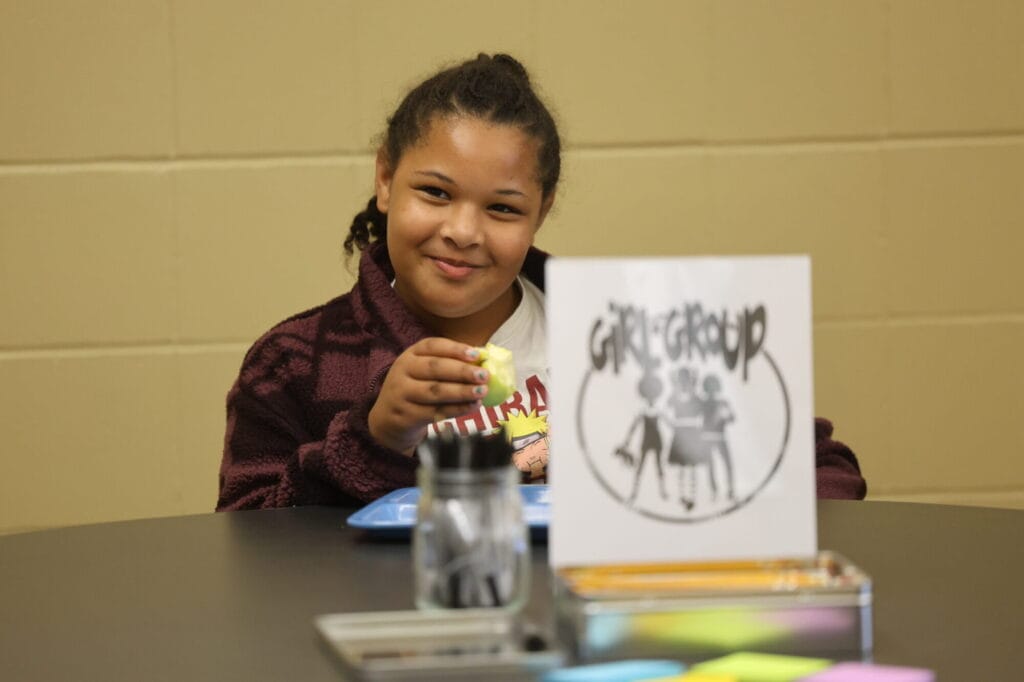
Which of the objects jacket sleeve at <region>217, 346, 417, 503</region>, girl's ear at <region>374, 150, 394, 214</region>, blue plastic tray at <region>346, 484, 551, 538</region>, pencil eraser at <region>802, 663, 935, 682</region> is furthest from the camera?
girl's ear at <region>374, 150, 394, 214</region>

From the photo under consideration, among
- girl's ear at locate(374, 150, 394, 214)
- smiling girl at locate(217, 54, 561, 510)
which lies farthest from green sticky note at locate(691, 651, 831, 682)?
girl's ear at locate(374, 150, 394, 214)

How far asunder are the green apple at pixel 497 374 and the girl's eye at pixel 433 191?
499 millimetres

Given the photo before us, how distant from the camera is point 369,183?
2674 millimetres

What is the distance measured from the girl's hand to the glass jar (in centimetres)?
38

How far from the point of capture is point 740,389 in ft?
2.77

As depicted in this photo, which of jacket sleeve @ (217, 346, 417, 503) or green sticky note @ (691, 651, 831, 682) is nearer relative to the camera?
green sticky note @ (691, 651, 831, 682)

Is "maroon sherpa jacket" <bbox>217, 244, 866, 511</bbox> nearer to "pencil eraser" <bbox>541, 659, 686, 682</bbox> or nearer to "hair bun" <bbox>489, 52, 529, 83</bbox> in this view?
"hair bun" <bbox>489, 52, 529, 83</bbox>

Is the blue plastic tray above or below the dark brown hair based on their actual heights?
below

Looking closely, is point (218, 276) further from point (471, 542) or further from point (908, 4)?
point (471, 542)

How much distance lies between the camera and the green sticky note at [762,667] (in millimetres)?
727

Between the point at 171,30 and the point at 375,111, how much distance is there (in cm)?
40

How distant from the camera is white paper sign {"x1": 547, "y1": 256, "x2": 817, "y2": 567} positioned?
82 centimetres

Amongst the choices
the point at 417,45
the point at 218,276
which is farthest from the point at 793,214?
the point at 218,276

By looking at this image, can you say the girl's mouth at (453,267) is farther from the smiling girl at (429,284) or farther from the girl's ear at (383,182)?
the girl's ear at (383,182)
